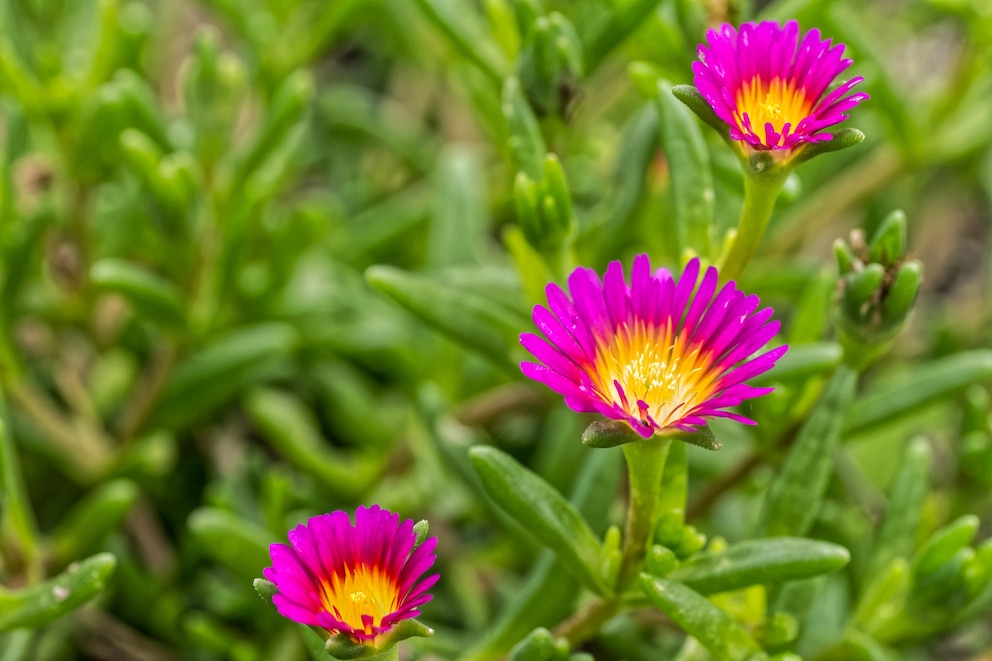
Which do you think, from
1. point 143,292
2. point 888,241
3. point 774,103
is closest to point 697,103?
point 774,103

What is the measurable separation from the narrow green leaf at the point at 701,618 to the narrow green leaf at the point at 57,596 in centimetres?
45

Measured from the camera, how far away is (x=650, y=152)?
3.95 ft

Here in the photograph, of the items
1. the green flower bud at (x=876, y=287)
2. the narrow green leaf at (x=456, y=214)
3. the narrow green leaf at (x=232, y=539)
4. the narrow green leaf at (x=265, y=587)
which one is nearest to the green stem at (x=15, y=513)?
the narrow green leaf at (x=232, y=539)

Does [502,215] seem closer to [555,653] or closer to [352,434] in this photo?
[352,434]

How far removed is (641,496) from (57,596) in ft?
1.66

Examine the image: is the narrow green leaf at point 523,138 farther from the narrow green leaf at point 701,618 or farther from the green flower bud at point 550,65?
the narrow green leaf at point 701,618

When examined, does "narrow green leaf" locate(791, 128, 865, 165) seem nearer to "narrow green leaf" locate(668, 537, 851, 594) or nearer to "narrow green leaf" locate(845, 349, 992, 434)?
"narrow green leaf" locate(668, 537, 851, 594)

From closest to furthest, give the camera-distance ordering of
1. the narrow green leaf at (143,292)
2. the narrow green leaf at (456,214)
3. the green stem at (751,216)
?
the green stem at (751,216) → the narrow green leaf at (143,292) → the narrow green leaf at (456,214)

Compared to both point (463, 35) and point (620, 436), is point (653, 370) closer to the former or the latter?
point (620, 436)

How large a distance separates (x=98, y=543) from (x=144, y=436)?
0.23 m

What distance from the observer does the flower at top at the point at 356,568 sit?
25.9 inches

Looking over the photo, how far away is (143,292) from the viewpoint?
124 centimetres

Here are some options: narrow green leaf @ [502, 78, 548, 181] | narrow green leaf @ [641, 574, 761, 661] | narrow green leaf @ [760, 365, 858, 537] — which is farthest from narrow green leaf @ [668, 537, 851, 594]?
narrow green leaf @ [502, 78, 548, 181]

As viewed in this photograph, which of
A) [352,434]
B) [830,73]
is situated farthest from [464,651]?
[830,73]
